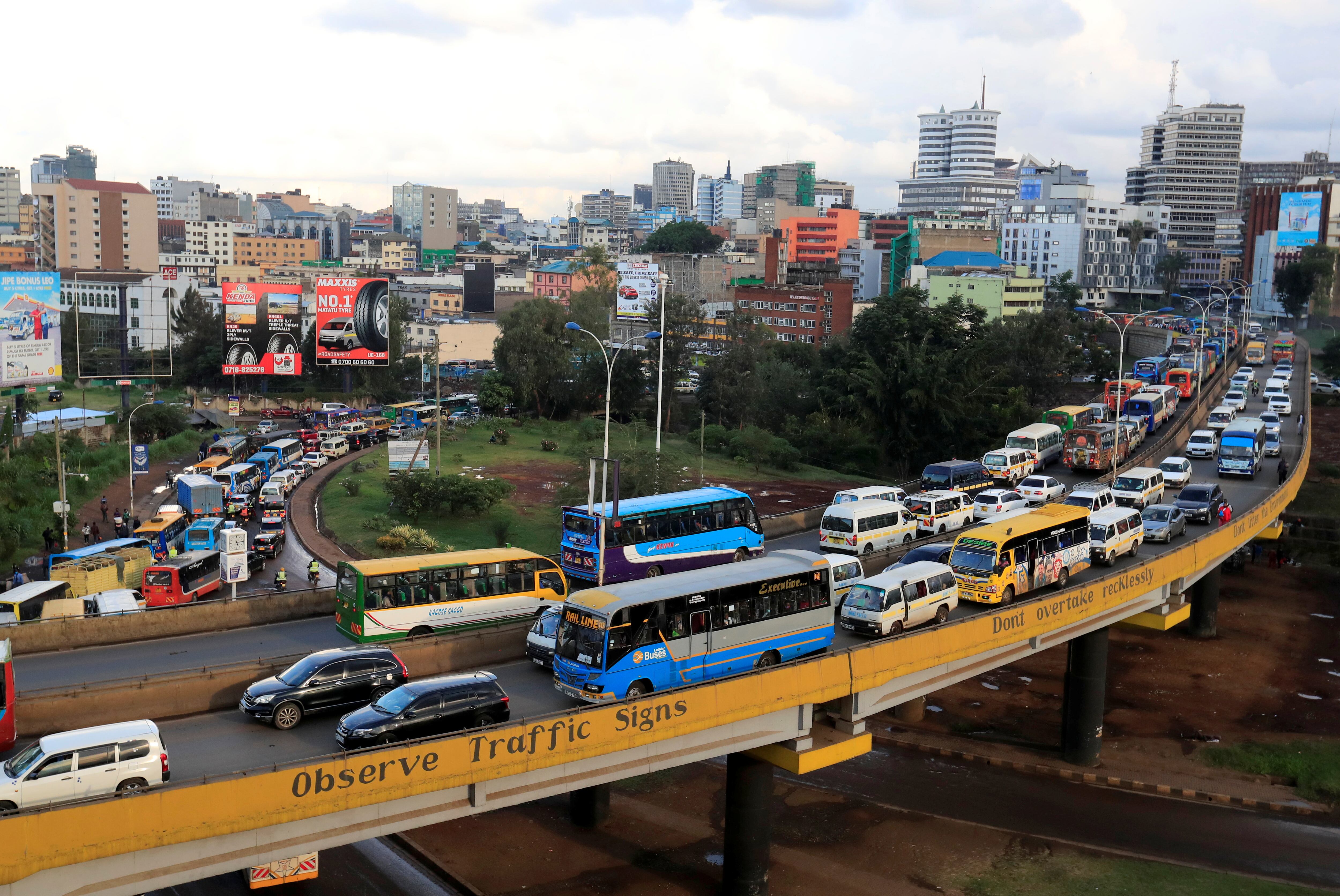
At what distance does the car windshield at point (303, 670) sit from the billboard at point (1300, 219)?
197 m

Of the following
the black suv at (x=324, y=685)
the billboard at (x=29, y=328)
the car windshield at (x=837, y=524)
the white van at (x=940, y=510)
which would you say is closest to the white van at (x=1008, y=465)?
the white van at (x=940, y=510)

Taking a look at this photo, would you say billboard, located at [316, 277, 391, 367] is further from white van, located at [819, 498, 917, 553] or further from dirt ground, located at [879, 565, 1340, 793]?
dirt ground, located at [879, 565, 1340, 793]

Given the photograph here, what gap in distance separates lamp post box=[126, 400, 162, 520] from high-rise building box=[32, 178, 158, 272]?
8079 centimetres

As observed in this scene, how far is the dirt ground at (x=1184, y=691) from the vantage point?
3750cm

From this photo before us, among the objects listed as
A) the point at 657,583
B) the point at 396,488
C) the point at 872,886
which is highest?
the point at 657,583

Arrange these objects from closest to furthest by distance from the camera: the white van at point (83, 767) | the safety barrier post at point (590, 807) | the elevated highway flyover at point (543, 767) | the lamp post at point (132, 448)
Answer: the elevated highway flyover at point (543, 767)
the white van at point (83, 767)
the safety barrier post at point (590, 807)
the lamp post at point (132, 448)

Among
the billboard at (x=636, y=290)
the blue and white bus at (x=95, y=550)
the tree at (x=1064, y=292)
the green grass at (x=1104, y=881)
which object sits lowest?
the green grass at (x=1104, y=881)

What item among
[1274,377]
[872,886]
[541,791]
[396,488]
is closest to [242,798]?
[541,791]

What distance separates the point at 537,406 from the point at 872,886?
67365 millimetres

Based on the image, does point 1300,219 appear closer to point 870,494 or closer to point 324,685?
point 870,494

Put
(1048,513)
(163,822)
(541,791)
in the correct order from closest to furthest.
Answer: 1. (163,822)
2. (541,791)
3. (1048,513)

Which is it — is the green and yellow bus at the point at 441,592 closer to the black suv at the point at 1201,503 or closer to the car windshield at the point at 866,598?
the car windshield at the point at 866,598

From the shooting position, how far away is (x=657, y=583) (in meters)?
22.0

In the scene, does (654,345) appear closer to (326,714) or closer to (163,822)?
(326,714)
